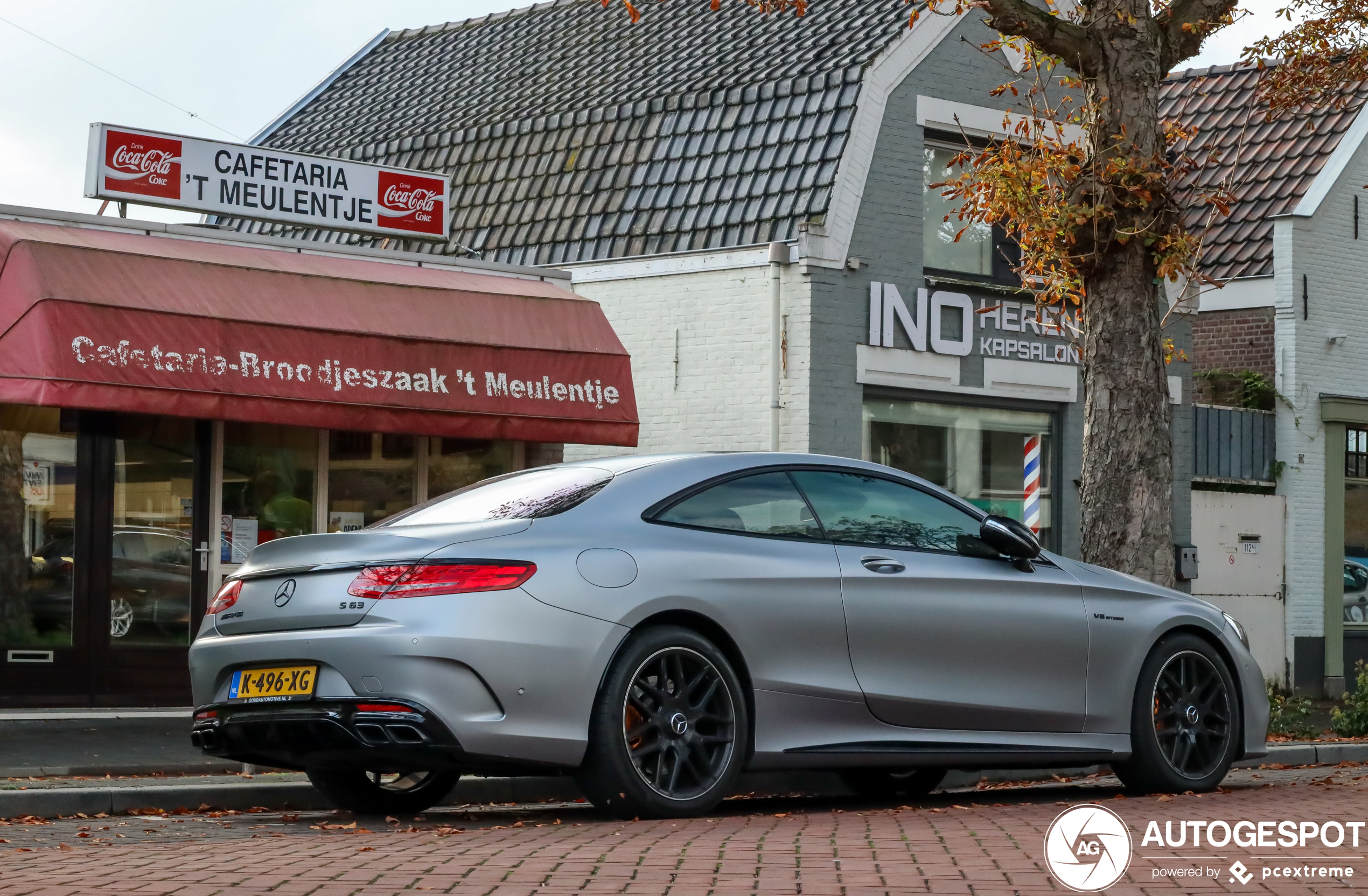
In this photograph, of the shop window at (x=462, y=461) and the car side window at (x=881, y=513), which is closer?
the car side window at (x=881, y=513)

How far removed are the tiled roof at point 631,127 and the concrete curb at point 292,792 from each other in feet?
26.6

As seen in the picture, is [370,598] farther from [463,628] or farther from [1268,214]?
[1268,214]

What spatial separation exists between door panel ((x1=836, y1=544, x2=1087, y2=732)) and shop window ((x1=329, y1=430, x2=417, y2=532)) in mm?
7814

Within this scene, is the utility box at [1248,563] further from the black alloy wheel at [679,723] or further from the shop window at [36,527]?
the black alloy wheel at [679,723]

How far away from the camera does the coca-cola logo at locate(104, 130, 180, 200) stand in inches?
585

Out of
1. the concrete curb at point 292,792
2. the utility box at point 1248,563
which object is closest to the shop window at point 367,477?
the concrete curb at point 292,792

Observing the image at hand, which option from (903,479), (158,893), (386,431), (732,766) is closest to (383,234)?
(386,431)

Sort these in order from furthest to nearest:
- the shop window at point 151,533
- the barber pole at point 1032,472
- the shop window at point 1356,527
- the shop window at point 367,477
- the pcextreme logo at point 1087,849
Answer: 1. the shop window at point 1356,527
2. the barber pole at point 1032,472
3. the shop window at point 367,477
4. the shop window at point 151,533
5. the pcextreme logo at point 1087,849

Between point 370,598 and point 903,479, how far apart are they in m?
2.69

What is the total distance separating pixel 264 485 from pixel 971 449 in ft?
23.8

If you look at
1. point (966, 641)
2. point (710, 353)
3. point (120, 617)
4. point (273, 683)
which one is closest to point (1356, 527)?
point (710, 353)

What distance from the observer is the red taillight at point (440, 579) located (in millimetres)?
7109

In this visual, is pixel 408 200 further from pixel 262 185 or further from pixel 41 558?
pixel 41 558

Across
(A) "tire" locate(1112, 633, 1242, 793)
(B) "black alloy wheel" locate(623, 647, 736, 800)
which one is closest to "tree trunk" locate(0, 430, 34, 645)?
(B) "black alloy wheel" locate(623, 647, 736, 800)
